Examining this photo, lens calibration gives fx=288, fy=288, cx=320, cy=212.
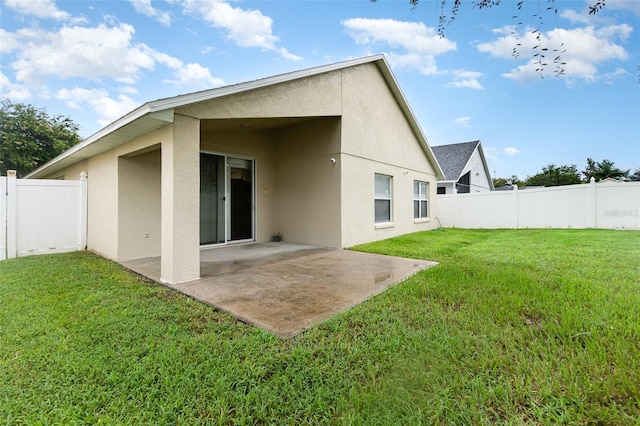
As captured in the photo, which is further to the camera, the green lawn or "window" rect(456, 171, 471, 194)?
"window" rect(456, 171, 471, 194)

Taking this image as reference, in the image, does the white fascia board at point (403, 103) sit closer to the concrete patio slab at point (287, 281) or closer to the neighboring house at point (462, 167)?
the concrete patio slab at point (287, 281)

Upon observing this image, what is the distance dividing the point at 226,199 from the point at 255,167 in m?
1.50

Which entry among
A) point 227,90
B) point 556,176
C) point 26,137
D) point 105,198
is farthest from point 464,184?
point 26,137

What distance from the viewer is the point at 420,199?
44.4ft

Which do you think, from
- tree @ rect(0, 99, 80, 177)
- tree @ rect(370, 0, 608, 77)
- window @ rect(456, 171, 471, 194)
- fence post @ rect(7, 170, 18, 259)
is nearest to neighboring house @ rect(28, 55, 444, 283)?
fence post @ rect(7, 170, 18, 259)

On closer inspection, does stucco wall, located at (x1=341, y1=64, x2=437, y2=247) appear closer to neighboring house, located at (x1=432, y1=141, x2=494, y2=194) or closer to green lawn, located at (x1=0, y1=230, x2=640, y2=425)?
green lawn, located at (x1=0, y1=230, x2=640, y2=425)

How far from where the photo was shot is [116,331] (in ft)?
9.84

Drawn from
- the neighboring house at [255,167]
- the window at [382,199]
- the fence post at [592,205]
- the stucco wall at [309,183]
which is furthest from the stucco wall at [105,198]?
the fence post at [592,205]

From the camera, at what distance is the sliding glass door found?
26.2 feet

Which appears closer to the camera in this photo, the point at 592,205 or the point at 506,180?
the point at 592,205

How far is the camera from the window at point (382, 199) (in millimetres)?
10211

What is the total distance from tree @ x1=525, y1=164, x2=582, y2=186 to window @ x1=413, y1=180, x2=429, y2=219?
36211 millimetres

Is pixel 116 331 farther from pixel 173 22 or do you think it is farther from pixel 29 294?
Result: pixel 173 22

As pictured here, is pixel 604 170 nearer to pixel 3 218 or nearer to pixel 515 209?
pixel 515 209
